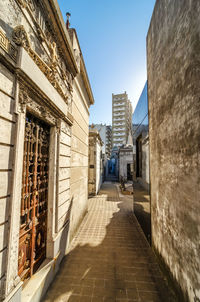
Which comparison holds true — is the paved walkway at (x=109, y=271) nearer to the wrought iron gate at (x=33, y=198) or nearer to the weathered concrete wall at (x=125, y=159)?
the wrought iron gate at (x=33, y=198)

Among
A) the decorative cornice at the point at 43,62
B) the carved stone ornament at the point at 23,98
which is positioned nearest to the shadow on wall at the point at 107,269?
the carved stone ornament at the point at 23,98

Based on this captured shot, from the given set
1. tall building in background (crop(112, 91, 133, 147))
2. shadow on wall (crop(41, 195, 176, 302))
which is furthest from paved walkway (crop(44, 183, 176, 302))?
tall building in background (crop(112, 91, 133, 147))

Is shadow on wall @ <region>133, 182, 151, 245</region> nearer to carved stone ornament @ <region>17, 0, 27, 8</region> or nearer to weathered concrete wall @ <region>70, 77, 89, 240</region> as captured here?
weathered concrete wall @ <region>70, 77, 89, 240</region>

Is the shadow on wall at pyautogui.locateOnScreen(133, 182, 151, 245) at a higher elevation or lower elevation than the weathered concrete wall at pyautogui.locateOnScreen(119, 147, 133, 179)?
lower

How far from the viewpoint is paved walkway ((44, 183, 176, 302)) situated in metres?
2.45

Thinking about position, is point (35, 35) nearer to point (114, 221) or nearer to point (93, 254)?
point (93, 254)

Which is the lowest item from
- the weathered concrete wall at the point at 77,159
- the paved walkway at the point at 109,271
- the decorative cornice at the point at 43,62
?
the paved walkway at the point at 109,271

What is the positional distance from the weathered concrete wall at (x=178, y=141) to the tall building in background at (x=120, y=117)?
4036 cm

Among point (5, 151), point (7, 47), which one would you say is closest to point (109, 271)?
point (5, 151)

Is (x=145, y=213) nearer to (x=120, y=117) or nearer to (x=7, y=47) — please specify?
(x=7, y=47)

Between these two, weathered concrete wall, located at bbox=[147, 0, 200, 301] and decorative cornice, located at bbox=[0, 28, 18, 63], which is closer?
decorative cornice, located at bbox=[0, 28, 18, 63]

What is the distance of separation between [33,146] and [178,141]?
287cm

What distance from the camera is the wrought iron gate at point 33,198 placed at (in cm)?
224

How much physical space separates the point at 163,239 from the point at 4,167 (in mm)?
3607
